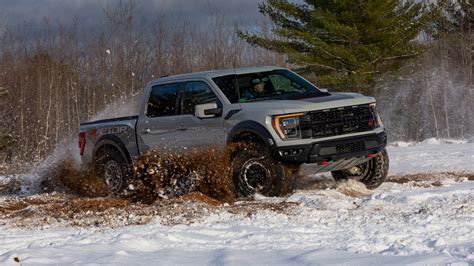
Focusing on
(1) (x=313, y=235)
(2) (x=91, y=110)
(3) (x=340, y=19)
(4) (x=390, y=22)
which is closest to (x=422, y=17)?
(4) (x=390, y=22)

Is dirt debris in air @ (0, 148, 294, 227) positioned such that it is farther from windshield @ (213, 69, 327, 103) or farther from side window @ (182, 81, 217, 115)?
windshield @ (213, 69, 327, 103)

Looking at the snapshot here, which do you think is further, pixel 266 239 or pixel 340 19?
pixel 340 19

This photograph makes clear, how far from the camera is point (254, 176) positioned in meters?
8.73

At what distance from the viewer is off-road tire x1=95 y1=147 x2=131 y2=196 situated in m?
10.3

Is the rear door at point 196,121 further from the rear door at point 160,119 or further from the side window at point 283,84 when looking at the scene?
the side window at point 283,84

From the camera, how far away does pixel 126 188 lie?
10.1 metres

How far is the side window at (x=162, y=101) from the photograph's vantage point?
386 inches

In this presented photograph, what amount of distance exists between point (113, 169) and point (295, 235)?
16.7 ft

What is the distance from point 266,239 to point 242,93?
11.5ft

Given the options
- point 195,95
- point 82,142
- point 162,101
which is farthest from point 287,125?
point 82,142

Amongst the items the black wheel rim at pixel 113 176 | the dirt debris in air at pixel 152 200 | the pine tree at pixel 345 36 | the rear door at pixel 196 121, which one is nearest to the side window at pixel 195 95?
the rear door at pixel 196 121

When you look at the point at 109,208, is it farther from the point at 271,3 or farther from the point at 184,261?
the point at 271,3

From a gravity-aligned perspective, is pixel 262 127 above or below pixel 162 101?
below

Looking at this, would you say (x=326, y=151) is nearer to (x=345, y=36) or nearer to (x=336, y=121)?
(x=336, y=121)
